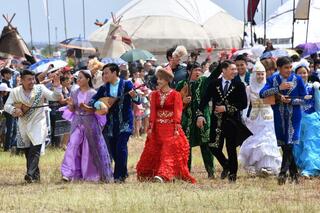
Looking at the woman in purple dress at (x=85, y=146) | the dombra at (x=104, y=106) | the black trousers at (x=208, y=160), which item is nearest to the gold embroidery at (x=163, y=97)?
the dombra at (x=104, y=106)

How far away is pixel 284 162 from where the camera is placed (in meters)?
13.0

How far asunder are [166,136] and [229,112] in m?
0.94

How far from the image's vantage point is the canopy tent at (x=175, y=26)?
44000 millimetres

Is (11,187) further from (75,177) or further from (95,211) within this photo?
(95,211)

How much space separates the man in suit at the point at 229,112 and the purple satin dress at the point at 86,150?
54.4 inches

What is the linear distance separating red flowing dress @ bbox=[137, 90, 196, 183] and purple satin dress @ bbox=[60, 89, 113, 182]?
707mm

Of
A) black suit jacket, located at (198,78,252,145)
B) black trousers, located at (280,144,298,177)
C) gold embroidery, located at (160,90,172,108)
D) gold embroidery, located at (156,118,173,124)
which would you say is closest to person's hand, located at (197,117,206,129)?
black suit jacket, located at (198,78,252,145)

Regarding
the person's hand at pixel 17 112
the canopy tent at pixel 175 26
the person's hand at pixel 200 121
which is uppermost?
the person's hand at pixel 17 112

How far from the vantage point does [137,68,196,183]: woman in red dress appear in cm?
1330

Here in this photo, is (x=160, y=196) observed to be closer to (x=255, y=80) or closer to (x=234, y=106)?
(x=234, y=106)

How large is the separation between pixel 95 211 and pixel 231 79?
382 cm

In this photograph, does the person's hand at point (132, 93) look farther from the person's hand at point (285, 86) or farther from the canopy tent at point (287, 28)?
the canopy tent at point (287, 28)

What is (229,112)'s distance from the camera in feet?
44.8

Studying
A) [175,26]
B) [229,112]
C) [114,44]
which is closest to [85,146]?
[229,112]
